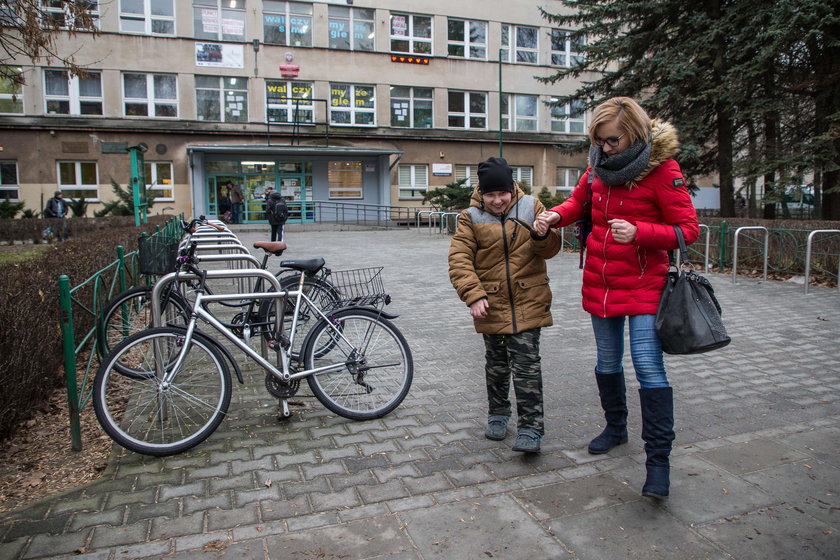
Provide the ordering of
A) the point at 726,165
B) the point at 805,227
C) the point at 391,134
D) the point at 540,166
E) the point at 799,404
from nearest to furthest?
the point at 799,404 → the point at 805,227 → the point at 726,165 → the point at 391,134 → the point at 540,166

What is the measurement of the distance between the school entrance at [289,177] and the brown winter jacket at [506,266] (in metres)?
29.4

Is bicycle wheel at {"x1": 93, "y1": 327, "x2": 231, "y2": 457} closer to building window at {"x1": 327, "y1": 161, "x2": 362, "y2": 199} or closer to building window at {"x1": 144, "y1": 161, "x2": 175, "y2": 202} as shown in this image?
building window at {"x1": 144, "y1": 161, "x2": 175, "y2": 202}

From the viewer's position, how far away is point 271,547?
2.98 m

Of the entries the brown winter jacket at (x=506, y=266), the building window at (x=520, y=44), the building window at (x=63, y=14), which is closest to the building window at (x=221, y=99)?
the building window at (x=520, y=44)

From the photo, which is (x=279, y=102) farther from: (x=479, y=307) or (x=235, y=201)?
(x=479, y=307)

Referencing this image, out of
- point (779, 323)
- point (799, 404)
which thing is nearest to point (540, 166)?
point (779, 323)

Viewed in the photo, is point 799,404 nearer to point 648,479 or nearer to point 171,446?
point 648,479

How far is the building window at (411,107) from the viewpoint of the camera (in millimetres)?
35062

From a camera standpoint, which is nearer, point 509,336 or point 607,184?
point 607,184

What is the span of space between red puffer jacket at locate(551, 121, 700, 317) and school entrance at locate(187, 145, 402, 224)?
30.0 m

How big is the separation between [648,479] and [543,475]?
1.86 feet

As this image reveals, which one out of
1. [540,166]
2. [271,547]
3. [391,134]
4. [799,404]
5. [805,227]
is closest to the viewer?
[271,547]

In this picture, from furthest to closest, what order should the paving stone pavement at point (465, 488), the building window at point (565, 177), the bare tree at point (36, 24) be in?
the building window at point (565, 177) < the bare tree at point (36, 24) < the paving stone pavement at point (465, 488)

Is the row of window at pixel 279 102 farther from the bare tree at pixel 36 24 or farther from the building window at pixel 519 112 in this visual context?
the bare tree at pixel 36 24
